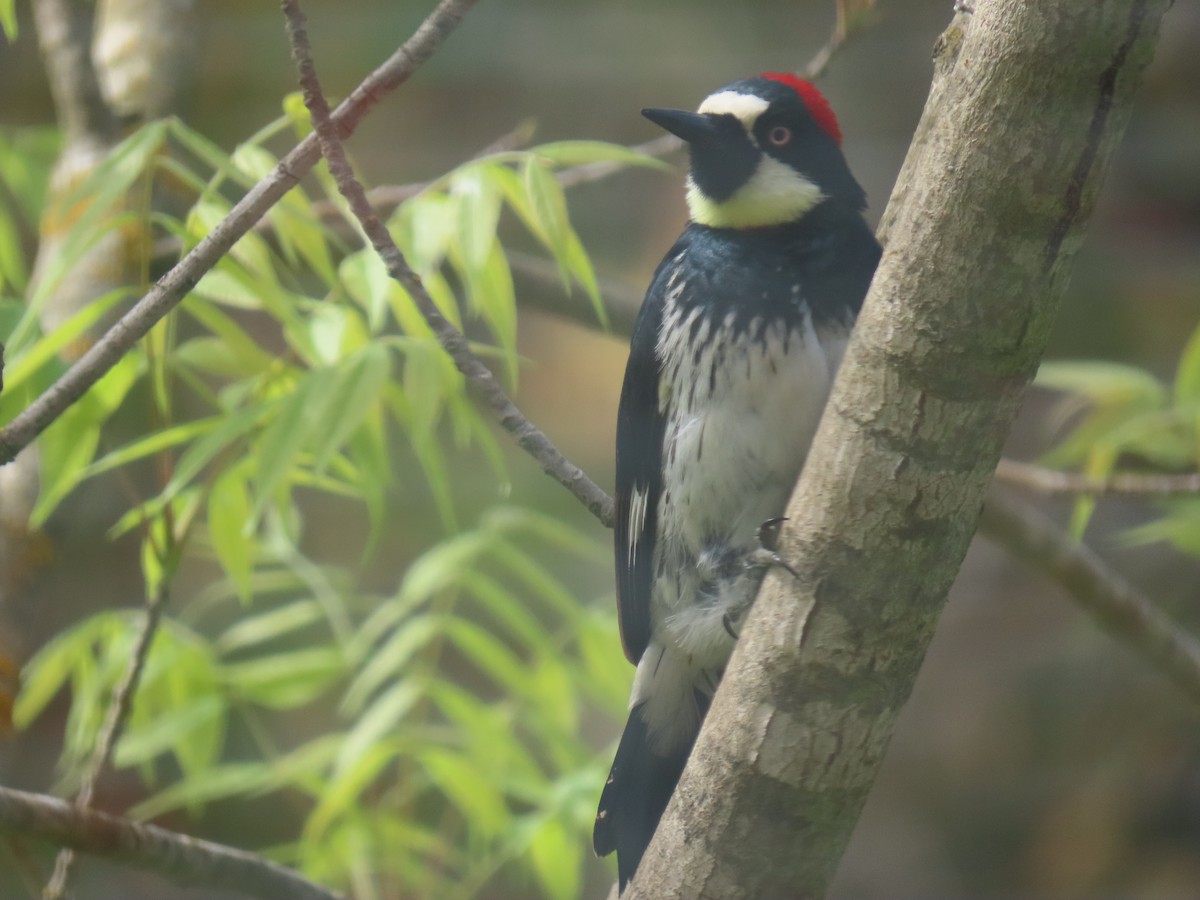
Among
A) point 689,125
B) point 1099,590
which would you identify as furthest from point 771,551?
point 1099,590

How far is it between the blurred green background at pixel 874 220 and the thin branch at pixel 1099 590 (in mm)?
1121

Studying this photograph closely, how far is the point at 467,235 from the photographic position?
117 centimetres

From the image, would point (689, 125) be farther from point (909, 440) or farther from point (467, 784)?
point (467, 784)

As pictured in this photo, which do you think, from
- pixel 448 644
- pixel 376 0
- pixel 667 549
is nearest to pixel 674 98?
pixel 376 0

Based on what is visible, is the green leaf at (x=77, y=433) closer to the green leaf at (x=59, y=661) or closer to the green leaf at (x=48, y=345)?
the green leaf at (x=48, y=345)

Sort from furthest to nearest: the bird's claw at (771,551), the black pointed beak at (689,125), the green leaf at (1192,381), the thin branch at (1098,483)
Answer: the thin branch at (1098,483)
the green leaf at (1192,381)
the black pointed beak at (689,125)
the bird's claw at (771,551)

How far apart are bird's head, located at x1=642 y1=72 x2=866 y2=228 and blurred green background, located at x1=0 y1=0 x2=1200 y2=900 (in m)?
1.81

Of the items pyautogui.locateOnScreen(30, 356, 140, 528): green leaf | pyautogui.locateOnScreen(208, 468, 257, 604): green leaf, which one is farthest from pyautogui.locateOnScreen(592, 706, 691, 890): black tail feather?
pyautogui.locateOnScreen(30, 356, 140, 528): green leaf

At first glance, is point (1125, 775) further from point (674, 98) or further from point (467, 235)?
point (467, 235)

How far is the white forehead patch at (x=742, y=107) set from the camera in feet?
4.51

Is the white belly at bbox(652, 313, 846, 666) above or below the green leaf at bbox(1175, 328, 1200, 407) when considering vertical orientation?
below

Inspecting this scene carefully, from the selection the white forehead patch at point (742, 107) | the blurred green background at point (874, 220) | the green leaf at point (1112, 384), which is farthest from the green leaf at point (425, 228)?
the blurred green background at point (874, 220)

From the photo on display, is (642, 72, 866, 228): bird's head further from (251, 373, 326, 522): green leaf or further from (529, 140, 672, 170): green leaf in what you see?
(251, 373, 326, 522): green leaf

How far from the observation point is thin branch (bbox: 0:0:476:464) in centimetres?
98
